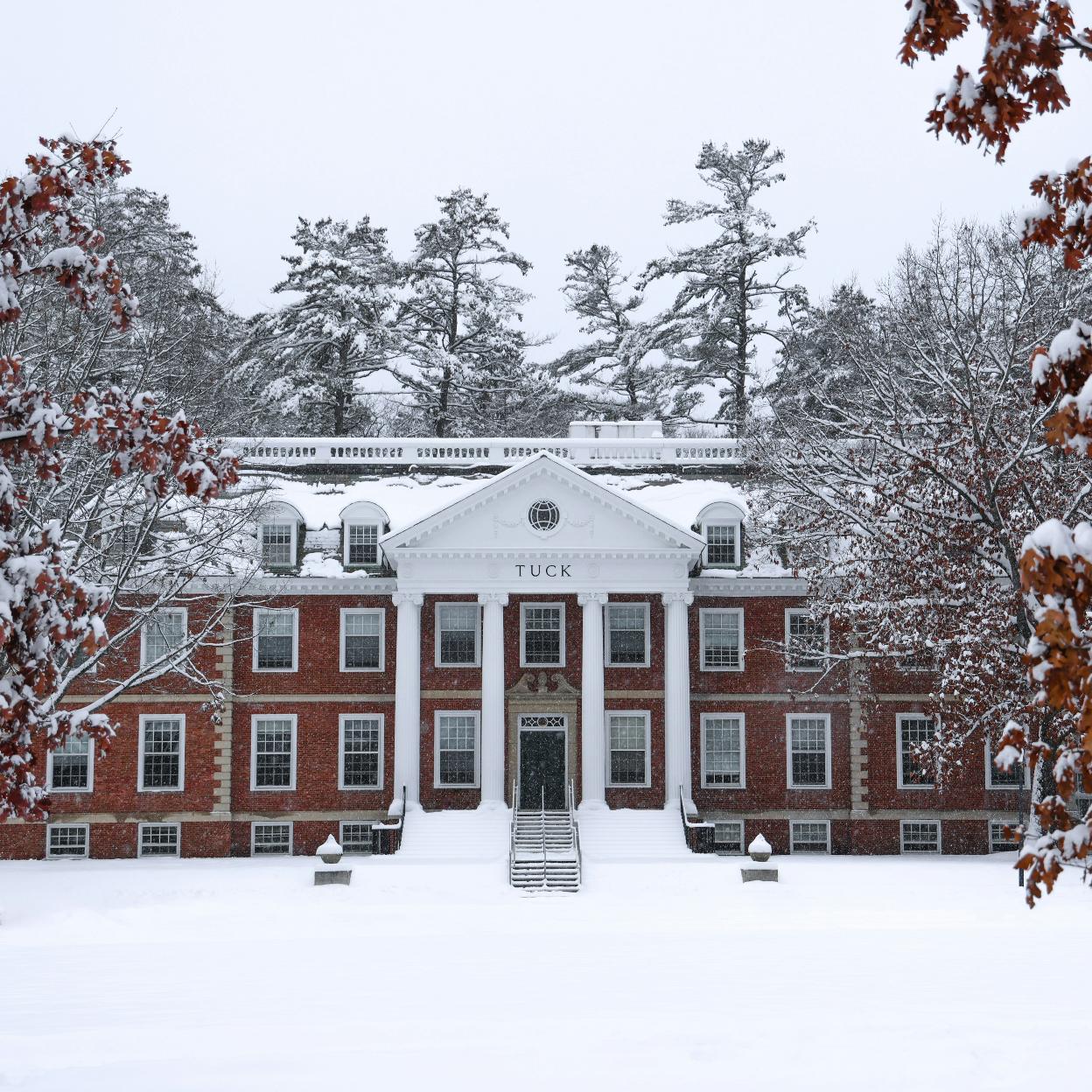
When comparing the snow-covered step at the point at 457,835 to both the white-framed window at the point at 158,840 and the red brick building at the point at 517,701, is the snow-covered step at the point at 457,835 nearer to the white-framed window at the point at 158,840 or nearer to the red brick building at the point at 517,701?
the red brick building at the point at 517,701

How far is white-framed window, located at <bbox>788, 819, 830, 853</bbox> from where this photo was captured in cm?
3731

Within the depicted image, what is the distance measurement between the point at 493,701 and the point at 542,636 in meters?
2.75

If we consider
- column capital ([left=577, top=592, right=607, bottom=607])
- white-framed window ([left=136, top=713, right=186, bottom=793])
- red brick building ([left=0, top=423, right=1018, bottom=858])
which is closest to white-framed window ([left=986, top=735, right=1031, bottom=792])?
red brick building ([left=0, top=423, right=1018, bottom=858])

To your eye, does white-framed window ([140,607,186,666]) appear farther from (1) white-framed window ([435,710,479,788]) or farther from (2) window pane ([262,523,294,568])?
(1) white-framed window ([435,710,479,788])

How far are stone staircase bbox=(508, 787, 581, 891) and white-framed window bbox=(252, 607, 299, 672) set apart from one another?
703cm

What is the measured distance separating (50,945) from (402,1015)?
25.6ft

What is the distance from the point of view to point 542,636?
1459 inches

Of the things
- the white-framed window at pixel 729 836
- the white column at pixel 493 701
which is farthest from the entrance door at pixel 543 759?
the white-framed window at pixel 729 836

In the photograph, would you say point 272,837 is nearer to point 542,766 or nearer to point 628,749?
point 542,766

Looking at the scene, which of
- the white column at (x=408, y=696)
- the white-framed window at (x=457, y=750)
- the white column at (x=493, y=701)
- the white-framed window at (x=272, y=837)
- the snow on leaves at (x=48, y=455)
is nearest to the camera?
the snow on leaves at (x=48, y=455)

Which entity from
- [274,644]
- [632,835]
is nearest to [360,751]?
[274,644]

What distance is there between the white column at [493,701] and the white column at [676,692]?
4.06 metres

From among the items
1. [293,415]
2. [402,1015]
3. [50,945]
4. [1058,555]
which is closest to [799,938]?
[402,1015]

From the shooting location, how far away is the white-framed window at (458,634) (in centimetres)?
3688
